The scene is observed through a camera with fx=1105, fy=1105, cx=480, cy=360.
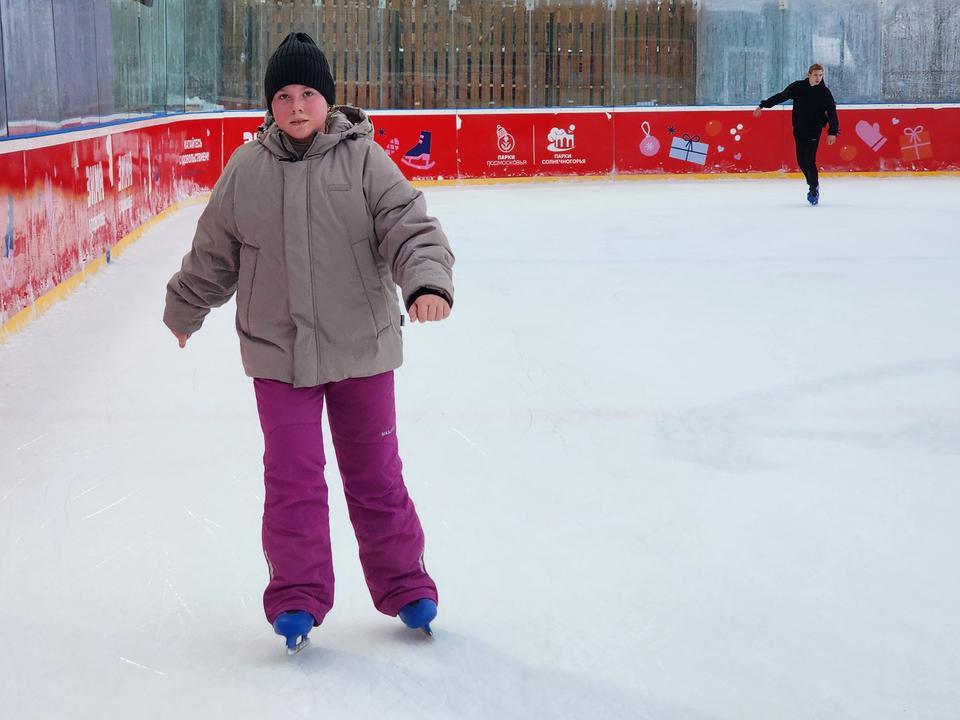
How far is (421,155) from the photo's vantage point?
12.4m

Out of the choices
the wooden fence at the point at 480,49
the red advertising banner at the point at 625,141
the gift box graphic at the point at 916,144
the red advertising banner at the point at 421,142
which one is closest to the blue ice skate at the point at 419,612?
the red advertising banner at the point at 625,141

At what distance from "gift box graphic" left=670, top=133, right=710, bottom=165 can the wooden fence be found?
1.44ft

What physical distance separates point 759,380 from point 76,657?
256 cm

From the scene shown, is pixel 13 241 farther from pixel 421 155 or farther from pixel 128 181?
pixel 421 155

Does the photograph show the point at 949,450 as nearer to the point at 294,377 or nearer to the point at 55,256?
the point at 294,377

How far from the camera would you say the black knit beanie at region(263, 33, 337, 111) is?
5.80 ft

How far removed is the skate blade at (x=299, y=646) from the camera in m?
1.85

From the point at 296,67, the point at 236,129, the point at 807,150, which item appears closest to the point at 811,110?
the point at 807,150

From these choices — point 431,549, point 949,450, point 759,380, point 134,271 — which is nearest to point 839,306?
point 759,380

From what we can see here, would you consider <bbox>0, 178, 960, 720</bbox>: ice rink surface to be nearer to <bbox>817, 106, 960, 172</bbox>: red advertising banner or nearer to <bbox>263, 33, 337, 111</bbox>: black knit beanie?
<bbox>263, 33, 337, 111</bbox>: black knit beanie

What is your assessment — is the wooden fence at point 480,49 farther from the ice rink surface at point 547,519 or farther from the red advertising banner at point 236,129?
the ice rink surface at point 547,519

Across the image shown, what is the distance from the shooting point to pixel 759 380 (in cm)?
380

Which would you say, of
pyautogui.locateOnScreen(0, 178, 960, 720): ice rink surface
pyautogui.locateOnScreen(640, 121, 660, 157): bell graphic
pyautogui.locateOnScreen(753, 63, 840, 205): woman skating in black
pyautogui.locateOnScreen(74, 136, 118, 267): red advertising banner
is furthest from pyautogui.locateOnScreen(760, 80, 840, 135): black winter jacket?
pyautogui.locateOnScreen(74, 136, 118, 267): red advertising banner

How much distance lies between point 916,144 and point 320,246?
12.6 metres
